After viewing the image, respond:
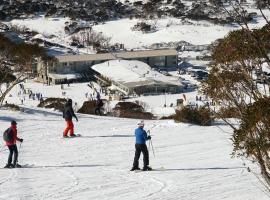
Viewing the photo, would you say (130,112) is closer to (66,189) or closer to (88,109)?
(88,109)

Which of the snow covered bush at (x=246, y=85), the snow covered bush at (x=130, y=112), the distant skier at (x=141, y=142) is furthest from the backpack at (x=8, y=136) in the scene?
the snow covered bush at (x=130, y=112)

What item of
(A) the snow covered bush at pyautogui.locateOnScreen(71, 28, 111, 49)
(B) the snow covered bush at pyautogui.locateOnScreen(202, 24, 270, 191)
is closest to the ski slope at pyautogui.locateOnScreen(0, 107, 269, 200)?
(B) the snow covered bush at pyautogui.locateOnScreen(202, 24, 270, 191)

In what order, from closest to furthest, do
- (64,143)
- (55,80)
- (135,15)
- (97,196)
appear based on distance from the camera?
1. (97,196)
2. (64,143)
3. (55,80)
4. (135,15)

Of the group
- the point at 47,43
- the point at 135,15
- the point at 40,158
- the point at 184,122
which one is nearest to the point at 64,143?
the point at 40,158

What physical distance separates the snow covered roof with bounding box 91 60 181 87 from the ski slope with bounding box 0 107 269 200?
33.4 m

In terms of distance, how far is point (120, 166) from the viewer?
1258 cm

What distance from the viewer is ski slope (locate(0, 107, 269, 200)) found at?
10.0 metres

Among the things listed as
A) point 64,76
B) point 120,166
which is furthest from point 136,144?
point 64,76

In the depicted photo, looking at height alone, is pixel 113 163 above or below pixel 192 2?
below

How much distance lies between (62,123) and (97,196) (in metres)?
10.4

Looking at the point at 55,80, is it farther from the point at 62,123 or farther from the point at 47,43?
the point at 62,123

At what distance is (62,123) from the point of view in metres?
20.0

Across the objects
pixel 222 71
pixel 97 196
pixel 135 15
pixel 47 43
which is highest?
pixel 135 15

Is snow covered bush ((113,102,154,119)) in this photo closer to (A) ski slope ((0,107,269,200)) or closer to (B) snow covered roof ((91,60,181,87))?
(A) ski slope ((0,107,269,200))
